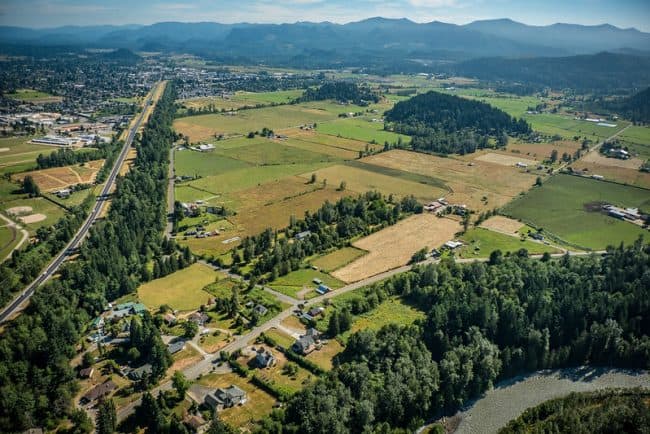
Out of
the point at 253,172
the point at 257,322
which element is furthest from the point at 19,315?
the point at 253,172

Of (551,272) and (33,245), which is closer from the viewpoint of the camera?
(551,272)

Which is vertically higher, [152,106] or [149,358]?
[152,106]

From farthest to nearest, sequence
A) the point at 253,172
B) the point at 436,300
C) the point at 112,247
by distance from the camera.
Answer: the point at 253,172, the point at 112,247, the point at 436,300

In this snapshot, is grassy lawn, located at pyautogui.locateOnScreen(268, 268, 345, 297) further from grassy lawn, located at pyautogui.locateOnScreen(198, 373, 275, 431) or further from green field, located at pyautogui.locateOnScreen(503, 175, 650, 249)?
green field, located at pyautogui.locateOnScreen(503, 175, 650, 249)

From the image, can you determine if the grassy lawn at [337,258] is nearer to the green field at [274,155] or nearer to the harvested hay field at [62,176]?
the green field at [274,155]

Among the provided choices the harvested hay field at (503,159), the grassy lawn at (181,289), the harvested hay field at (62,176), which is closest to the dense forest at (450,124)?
the harvested hay field at (503,159)

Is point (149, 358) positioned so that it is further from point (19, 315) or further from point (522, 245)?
point (522, 245)

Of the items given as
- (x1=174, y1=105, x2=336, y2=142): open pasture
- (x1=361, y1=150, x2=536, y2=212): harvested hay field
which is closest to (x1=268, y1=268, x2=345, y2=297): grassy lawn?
(x1=361, y1=150, x2=536, y2=212): harvested hay field
